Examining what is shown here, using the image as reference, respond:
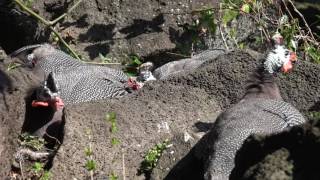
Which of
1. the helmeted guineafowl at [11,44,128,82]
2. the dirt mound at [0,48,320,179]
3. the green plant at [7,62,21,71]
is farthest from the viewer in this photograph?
the helmeted guineafowl at [11,44,128,82]

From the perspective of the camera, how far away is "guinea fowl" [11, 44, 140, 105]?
25.9 feet

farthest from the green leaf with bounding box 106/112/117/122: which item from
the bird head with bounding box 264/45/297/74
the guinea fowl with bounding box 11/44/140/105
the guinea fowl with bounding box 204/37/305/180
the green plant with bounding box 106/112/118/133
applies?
the bird head with bounding box 264/45/297/74

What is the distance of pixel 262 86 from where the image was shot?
22.5 feet

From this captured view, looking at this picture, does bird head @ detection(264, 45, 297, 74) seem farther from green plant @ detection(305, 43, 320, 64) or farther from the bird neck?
green plant @ detection(305, 43, 320, 64)

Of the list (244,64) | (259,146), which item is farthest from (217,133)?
(244,64)

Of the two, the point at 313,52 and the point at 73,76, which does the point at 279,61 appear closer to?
the point at 313,52

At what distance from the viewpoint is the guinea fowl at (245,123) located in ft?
18.3

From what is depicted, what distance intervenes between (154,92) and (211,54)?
179cm

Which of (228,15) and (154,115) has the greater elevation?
(154,115)

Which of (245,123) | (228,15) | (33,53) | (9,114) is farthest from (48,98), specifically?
(228,15)

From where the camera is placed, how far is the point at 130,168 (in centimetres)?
637

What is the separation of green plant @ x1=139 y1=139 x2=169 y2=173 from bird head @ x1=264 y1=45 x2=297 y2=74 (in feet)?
3.70

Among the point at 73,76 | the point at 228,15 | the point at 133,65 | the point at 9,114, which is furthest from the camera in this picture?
the point at 133,65

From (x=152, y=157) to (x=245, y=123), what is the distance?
89 centimetres
